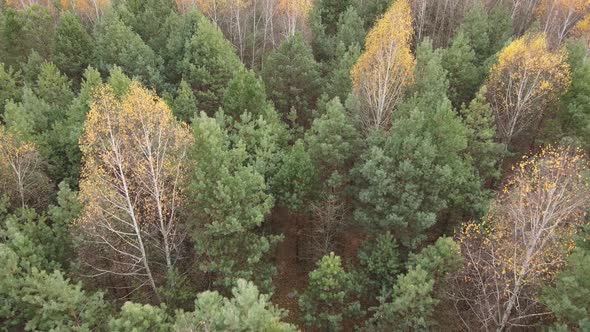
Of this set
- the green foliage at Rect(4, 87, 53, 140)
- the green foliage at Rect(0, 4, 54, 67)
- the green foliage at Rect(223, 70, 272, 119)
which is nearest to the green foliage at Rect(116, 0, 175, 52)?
the green foliage at Rect(0, 4, 54, 67)

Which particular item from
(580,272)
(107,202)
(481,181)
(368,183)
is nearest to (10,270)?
(107,202)

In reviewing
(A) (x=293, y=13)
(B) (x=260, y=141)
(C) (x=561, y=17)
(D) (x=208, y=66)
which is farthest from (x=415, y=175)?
(C) (x=561, y=17)

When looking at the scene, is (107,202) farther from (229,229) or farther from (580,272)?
(580,272)

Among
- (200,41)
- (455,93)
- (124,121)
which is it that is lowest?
(124,121)

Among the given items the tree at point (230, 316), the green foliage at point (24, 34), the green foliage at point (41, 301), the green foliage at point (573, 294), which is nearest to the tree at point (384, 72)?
the green foliage at point (573, 294)

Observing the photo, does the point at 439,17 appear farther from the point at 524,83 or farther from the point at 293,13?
the point at 524,83
